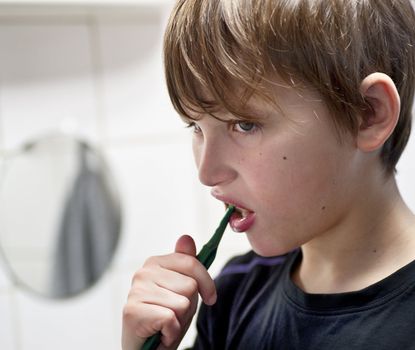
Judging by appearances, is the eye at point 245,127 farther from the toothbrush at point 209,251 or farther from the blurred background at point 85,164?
the blurred background at point 85,164

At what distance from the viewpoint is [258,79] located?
579 mm

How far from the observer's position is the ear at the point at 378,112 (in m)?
0.60

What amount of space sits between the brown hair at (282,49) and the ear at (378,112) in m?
0.01

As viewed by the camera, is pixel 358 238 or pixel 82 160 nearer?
pixel 358 238

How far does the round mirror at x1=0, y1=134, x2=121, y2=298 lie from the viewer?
4.06 ft

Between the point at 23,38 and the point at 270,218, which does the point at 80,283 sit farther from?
the point at 270,218

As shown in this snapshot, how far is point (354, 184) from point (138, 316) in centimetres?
27

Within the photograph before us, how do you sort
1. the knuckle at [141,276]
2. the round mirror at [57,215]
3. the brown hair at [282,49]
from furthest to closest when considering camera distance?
the round mirror at [57,215], the knuckle at [141,276], the brown hair at [282,49]

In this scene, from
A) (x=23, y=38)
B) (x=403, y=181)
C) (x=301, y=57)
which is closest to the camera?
(x=301, y=57)

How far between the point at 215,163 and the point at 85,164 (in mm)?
712

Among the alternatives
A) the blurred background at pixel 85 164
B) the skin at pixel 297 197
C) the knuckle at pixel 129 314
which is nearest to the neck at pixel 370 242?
the skin at pixel 297 197

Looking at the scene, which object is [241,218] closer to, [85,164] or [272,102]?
[272,102]

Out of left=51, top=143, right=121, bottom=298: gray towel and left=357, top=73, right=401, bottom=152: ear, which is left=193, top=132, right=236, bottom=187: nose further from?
left=51, top=143, right=121, bottom=298: gray towel

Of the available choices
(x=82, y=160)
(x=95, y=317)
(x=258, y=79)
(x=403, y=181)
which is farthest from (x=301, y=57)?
(x=95, y=317)
